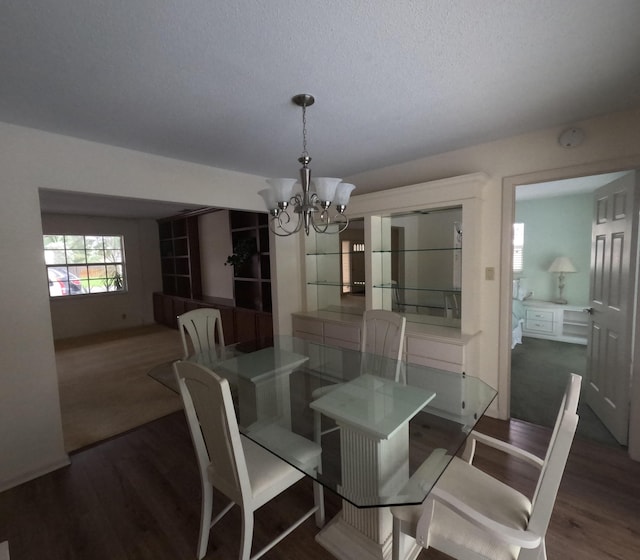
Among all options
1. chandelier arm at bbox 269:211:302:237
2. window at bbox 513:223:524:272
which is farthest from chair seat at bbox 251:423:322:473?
window at bbox 513:223:524:272

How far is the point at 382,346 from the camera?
2531 mm

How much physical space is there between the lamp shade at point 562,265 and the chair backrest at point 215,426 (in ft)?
17.0

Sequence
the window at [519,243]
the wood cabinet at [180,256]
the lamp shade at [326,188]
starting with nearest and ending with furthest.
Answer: the lamp shade at [326,188], the window at [519,243], the wood cabinet at [180,256]

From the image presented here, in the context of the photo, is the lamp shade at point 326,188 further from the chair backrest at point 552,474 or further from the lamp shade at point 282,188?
the chair backrest at point 552,474

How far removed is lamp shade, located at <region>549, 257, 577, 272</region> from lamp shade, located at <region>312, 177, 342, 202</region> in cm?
455

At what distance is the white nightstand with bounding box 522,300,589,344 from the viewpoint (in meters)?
4.60

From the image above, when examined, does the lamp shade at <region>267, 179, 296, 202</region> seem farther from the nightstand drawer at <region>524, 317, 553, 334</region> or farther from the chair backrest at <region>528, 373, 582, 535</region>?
the nightstand drawer at <region>524, 317, 553, 334</region>

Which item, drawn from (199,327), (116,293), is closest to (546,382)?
(199,327)

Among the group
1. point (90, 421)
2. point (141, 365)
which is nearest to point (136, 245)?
point (141, 365)

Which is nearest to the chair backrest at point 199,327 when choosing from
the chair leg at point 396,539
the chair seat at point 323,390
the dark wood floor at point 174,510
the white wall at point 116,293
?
the dark wood floor at point 174,510

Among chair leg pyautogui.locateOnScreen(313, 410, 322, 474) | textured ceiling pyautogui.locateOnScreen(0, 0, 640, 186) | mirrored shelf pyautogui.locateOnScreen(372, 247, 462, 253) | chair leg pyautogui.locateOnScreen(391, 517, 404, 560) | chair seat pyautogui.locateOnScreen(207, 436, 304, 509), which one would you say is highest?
textured ceiling pyautogui.locateOnScreen(0, 0, 640, 186)

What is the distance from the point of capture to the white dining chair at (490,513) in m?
0.95

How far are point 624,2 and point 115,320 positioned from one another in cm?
772

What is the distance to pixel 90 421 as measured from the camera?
2.75 m
